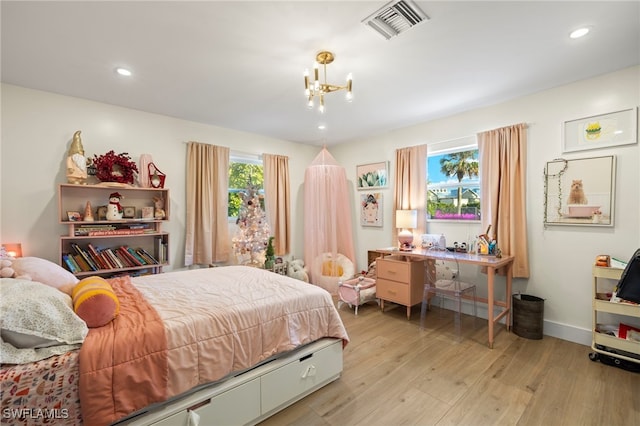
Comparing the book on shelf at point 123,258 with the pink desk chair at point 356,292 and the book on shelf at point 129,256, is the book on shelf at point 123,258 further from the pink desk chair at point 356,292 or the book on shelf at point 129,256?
the pink desk chair at point 356,292

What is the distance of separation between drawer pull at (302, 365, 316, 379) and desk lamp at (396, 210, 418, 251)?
6.73 feet

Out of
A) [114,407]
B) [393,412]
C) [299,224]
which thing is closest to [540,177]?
[393,412]

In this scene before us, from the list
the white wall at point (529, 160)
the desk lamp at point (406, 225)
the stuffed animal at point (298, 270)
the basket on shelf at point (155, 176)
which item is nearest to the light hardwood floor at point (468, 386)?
the white wall at point (529, 160)

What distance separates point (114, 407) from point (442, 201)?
12.4ft

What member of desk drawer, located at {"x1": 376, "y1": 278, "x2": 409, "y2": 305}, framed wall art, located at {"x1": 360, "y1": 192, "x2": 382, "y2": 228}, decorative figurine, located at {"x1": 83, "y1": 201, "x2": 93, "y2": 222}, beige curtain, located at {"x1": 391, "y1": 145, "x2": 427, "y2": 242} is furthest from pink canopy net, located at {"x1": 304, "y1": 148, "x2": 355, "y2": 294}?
decorative figurine, located at {"x1": 83, "y1": 201, "x2": 93, "y2": 222}

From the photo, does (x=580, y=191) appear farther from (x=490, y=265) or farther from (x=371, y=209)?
(x=371, y=209)

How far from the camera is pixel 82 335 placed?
4.12ft

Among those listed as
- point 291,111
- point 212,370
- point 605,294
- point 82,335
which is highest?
point 291,111

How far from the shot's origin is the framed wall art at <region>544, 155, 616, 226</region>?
251 centimetres

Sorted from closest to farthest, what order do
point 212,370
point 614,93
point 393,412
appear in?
point 212,370 → point 393,412 → point 614,93

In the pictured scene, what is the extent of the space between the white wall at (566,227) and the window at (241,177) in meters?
3.12

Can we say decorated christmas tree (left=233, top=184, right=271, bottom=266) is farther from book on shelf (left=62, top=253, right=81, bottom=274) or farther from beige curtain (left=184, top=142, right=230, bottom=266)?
book on shelf (left=62, top=253, right=81, bottom=274)

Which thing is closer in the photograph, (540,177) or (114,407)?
(114,407)

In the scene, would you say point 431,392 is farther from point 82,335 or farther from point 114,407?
point 82,335
